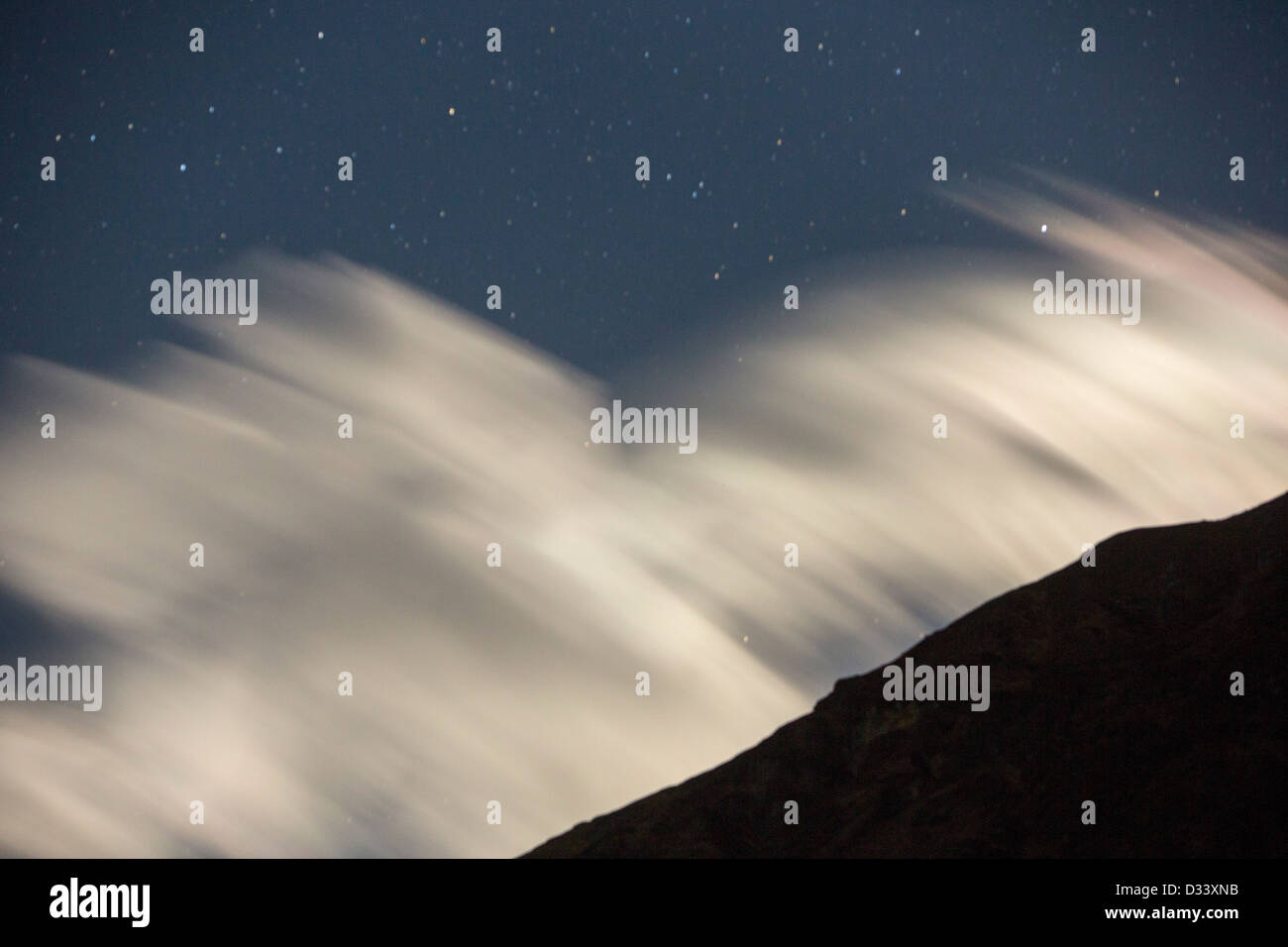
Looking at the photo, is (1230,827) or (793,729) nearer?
(1230,827)

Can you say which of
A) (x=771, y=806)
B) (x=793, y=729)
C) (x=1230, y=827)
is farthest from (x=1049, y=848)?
(x=793, y=729)

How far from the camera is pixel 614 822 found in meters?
41.3

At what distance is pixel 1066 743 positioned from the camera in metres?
34.8

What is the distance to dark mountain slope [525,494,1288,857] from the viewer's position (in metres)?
29.5

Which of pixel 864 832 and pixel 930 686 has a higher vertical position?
pixel 930 686

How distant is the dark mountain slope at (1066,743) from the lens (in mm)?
29453
